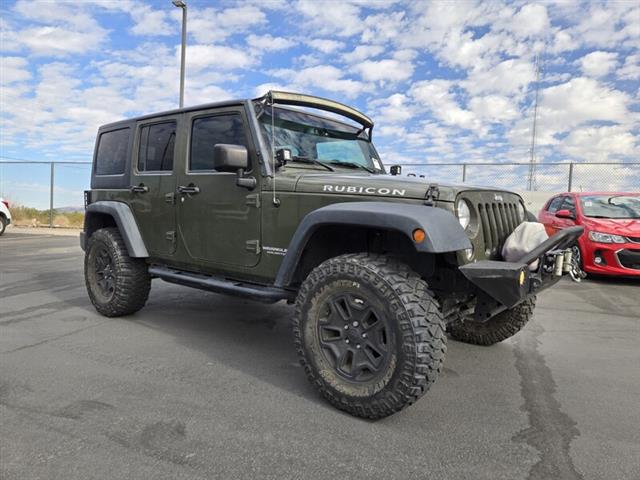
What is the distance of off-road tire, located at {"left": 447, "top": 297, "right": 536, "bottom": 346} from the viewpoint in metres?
3.89

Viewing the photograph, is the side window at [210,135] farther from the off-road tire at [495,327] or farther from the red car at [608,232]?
the red car at [608,232]

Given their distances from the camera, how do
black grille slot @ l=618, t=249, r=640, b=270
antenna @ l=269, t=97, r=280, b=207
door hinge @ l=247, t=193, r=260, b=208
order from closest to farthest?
antenna @ l=269, t=97, r=280, b=207 < door hinge @ l=247, t=193, r=260, b=208 < black grille slot @ l=618, t=249, r=640, b=270

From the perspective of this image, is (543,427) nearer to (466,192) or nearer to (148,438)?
(466,192)

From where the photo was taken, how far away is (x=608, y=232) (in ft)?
23.3

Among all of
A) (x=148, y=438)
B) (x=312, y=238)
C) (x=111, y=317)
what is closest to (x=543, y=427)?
(x=312, y=238)

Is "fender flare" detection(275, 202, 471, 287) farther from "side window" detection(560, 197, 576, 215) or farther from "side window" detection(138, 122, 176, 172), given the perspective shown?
"side window" detection(560, 197, 576, 215)

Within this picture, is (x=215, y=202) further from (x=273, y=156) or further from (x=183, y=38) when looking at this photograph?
(x=183, y=38)

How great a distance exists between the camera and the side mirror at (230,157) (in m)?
3.22

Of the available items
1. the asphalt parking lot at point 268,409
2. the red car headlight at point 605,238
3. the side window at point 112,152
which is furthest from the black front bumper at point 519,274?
the red car headlight at point 605,238

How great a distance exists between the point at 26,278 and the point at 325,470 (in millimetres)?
6690

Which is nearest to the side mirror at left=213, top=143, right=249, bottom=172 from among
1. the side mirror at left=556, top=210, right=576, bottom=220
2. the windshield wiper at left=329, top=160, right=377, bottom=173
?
the windshield wiper at left=329, top=160, right=377, bottom=173

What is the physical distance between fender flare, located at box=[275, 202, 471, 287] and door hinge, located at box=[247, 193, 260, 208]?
21.4 inches

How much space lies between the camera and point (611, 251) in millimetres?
7062

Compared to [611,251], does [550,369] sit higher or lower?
lower
